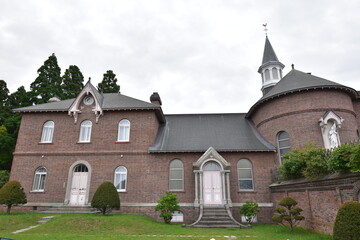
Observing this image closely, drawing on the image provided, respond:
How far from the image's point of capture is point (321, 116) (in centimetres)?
1745

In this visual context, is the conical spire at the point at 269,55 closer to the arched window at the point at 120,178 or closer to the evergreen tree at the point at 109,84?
the arched window at the point at 120,178

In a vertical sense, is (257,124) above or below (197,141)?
above

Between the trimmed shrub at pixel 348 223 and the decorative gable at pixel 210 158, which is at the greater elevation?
the decorative gable at pixel 210 158

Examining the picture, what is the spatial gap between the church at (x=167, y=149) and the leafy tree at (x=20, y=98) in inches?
528

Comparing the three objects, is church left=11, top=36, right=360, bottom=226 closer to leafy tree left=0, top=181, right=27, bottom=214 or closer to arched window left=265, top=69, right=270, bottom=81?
leafy tree left=0, top=181, right=27, bottom=214

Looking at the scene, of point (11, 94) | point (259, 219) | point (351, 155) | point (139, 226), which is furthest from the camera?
point (11, 94)

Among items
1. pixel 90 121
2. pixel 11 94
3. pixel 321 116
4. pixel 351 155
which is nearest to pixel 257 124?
pixel 321 116

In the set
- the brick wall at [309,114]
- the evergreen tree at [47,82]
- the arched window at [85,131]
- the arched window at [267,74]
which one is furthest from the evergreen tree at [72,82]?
the brick wall at [309,114]

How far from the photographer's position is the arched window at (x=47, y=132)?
65.5 feet

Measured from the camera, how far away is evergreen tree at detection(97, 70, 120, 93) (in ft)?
127

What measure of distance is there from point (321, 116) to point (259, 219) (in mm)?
8716

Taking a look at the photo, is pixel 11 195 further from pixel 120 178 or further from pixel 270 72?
pixel 270 72

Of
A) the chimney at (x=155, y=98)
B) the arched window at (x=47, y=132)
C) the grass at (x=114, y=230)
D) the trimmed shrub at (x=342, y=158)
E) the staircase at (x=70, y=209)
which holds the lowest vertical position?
the grass at (x=114, y=230)

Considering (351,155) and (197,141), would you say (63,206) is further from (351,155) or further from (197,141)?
(351,155)
